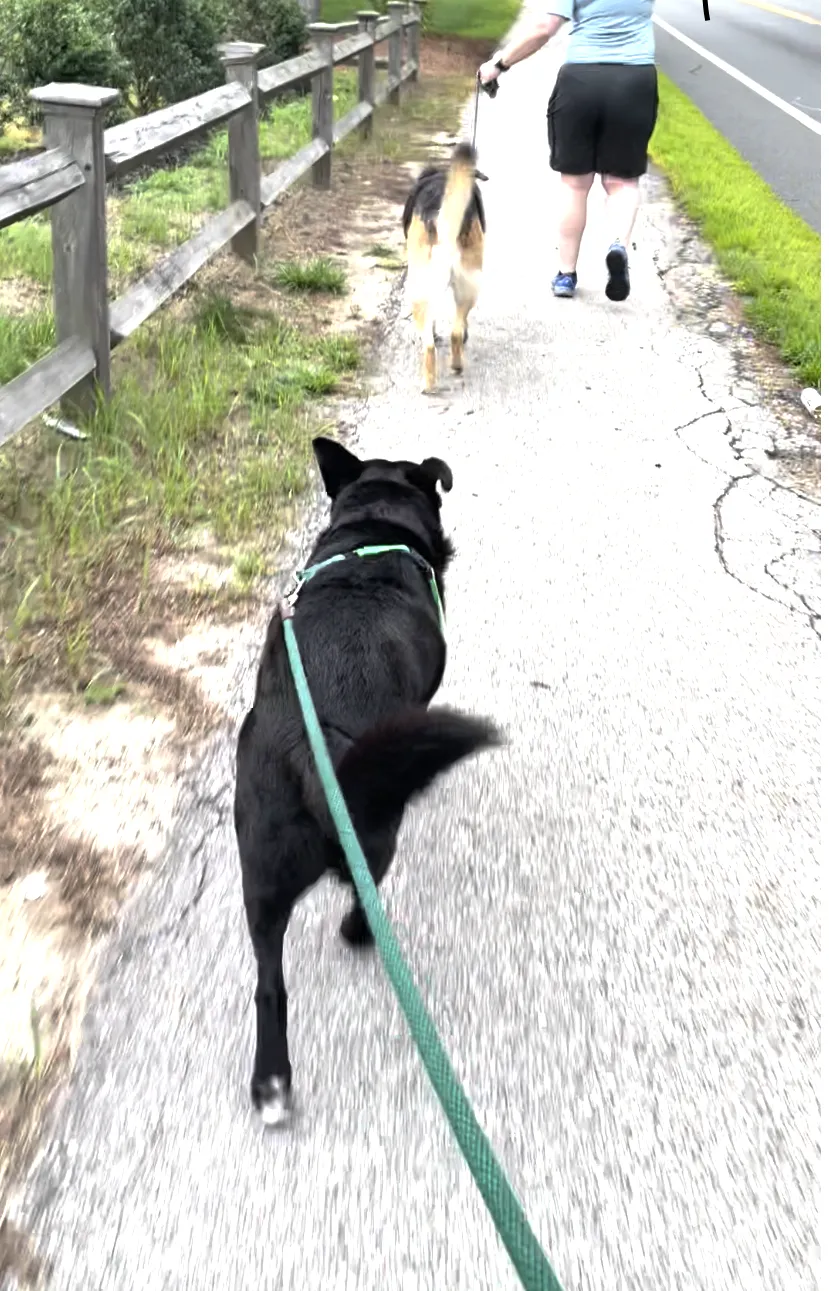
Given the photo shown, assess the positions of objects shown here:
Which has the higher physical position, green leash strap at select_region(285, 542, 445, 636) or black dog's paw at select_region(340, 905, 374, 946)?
green leash strap at select_region(285, 542, 445, 636)

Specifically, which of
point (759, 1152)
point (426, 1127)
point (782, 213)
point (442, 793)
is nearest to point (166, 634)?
point (442, 793)

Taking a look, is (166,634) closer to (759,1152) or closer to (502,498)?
(502,498)

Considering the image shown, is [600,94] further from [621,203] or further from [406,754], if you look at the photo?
[406,754]

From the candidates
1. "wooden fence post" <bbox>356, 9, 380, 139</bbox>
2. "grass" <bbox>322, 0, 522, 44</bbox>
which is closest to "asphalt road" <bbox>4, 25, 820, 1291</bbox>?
"wooden fence post" <bbox>356, 9, 380, 139</bbox>

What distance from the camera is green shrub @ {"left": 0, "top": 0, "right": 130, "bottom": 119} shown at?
30.9 feet

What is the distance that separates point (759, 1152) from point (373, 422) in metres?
3.99

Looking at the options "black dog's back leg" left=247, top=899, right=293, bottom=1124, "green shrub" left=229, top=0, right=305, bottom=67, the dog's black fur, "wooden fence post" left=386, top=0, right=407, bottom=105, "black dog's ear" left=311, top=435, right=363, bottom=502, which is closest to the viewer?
"black dog's back leg" left=247, top=899, right=293, bottom=1124

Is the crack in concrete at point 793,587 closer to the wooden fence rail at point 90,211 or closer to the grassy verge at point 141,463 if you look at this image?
the grassy verge at point 141,463

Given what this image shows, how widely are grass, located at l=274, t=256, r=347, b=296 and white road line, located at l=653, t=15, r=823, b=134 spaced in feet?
29.0

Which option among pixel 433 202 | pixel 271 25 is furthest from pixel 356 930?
pixel 271 25

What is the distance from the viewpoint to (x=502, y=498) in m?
4.68

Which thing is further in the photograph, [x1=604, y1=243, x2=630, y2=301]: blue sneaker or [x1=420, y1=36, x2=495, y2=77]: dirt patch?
[x1=420, y1=36, x2=495, y2=77]: dirt patch

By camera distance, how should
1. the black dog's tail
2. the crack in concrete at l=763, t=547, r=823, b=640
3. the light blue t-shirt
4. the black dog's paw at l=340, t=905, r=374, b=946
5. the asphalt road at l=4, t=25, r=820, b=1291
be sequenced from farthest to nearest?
the light blue t-shirt
the crack in concrete at l=763, t=547, r=823, b=640
the black dog's paw at l=340, t=905, r=374, b=946
the asphalt road at l=4, t=25, r=820, b=1291
the black dog's tail

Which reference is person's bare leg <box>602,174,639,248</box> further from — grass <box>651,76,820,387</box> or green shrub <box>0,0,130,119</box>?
green shrub <box>0,0,130,119</box>
